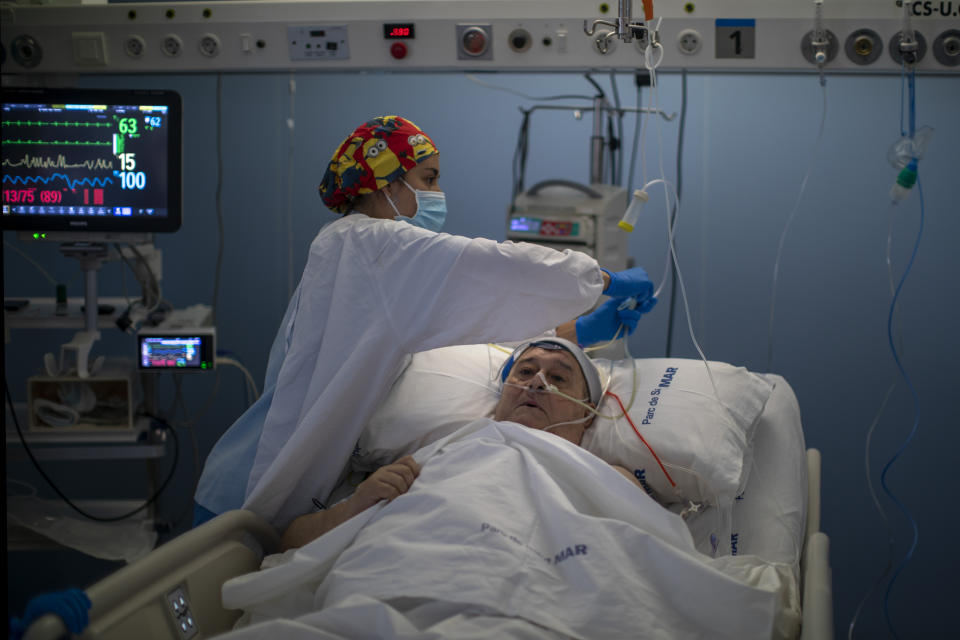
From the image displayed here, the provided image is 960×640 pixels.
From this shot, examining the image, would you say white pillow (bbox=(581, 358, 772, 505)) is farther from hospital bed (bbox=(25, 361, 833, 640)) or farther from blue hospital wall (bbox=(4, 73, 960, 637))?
blue hospital wall (bbox=(4, 73, 960, 637))

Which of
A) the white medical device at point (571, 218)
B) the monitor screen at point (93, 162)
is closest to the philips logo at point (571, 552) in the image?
the white medical device at point (571, 218)

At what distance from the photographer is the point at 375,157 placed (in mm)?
1997

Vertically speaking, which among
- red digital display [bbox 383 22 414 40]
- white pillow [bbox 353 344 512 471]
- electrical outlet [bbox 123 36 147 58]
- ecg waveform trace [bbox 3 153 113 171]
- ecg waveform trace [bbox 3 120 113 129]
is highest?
red digital display [bbox 383 22 414 40]

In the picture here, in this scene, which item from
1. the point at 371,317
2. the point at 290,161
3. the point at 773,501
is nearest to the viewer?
the point at 371,317

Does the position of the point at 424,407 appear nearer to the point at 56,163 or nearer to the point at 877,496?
the point at 56,163

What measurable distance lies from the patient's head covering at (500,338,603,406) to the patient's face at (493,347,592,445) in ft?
0.03

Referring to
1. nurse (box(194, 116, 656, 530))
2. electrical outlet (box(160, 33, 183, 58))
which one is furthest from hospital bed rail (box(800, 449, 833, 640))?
electrical outlet (box(160, 33, 183, 58))

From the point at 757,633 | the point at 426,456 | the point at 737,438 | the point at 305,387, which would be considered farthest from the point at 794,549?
the point at 305,387

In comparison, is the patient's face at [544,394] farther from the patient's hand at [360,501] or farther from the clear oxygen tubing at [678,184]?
the clear oxygen tubing at [678,184]

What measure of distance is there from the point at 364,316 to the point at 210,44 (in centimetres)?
131

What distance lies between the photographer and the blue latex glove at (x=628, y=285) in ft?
6.32

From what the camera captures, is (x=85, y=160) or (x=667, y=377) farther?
(x=85, y=160)

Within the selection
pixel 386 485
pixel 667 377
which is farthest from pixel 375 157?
pixel 667 377

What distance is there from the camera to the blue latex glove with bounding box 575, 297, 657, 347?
2041 mm
